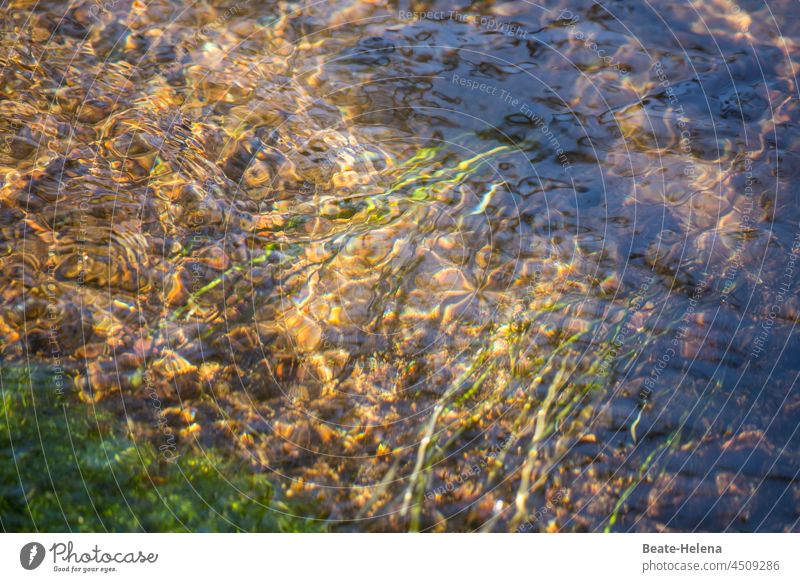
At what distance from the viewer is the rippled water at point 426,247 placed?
→ 1702 millimetres

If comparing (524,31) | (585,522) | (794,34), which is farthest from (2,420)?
(794,34)

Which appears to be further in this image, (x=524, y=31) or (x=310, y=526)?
(x=524, y=31)

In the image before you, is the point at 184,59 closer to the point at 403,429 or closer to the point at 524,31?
the point at 524,31

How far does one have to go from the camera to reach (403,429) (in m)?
1.73

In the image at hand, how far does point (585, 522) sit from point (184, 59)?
171 cm

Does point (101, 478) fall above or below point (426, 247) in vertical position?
below

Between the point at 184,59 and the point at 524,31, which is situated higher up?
the point at 524,31

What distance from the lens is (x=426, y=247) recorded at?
179 cm

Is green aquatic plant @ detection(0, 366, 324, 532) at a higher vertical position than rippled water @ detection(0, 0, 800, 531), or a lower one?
lower

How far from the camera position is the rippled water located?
170cm

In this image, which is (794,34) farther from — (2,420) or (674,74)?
(2,420)

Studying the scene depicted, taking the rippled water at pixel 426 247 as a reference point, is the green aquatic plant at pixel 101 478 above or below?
below

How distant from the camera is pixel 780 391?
1.71 m
